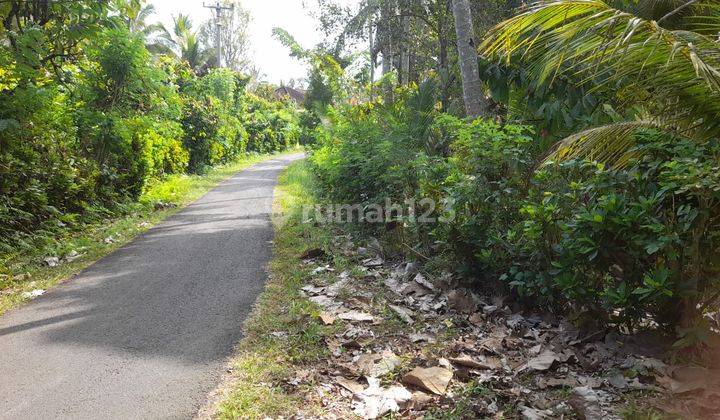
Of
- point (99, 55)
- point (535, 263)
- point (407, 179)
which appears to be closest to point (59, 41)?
point (99, 55)

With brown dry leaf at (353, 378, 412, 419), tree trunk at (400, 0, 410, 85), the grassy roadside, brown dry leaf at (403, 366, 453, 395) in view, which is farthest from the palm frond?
tree trunk at (400, 0, 410, 85)

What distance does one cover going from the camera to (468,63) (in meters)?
7.85

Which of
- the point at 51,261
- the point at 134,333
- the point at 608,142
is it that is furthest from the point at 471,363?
the point at 51,261

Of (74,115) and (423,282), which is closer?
(423,282)

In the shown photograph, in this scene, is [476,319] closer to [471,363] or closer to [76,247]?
[471,363]

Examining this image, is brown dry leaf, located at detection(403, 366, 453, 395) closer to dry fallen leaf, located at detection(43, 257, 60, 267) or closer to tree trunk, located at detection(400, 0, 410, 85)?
dry fallen leaf, located at detection(43, 257, 60, 267)

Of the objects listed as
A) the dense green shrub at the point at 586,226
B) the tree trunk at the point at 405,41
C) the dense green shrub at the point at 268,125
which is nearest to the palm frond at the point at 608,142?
the dense green shrub at the point at 586,226

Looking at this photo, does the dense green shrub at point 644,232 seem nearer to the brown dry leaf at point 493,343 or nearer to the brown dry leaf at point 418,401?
the brown dry leaf at point 493,343

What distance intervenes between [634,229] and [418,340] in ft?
6.20

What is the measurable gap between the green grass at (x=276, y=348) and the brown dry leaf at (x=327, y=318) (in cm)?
7

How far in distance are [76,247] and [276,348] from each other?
16.3ft

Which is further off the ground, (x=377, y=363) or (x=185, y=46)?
(x=185, y=46)

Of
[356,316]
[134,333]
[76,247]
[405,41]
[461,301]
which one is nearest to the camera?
[134,333]

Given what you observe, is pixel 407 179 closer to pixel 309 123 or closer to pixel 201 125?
pixel 201 125
